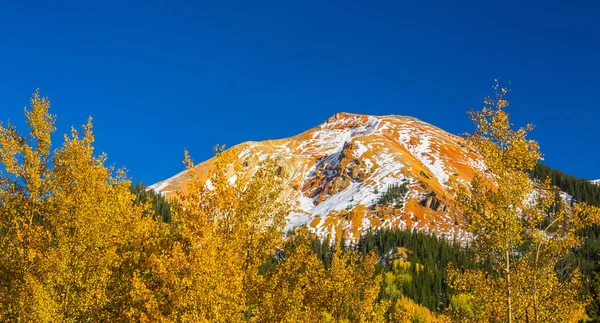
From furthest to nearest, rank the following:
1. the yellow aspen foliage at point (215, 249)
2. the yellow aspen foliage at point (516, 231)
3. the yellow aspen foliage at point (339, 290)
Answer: the yellow aspen foliage at point (339, 290)
the yellow aspen foliage at point (516, 231)
the yellow aspen foliage at point (215, 249)

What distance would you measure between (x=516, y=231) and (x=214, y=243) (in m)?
13.1

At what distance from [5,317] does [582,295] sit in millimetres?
29886

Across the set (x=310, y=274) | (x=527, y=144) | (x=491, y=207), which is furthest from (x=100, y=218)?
(x=527, y=144)

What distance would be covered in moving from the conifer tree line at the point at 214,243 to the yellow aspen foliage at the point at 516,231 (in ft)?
0.19

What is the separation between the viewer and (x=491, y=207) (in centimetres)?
2067

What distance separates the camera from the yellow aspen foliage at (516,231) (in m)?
20.2

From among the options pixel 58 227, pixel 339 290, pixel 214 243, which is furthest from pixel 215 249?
pixel 339 290

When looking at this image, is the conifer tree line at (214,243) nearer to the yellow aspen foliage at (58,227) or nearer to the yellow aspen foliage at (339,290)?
the yellow aspen foliage at (58,227)

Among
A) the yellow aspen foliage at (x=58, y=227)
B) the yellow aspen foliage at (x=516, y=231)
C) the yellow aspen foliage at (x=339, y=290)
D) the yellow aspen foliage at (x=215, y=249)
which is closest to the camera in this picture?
the yellow aspen foliage at (x=215, y=249)

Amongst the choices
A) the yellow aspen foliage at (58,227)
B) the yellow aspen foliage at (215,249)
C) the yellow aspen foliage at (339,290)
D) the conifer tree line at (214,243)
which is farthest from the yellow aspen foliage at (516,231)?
the yellow aspen foliage at (58,227)

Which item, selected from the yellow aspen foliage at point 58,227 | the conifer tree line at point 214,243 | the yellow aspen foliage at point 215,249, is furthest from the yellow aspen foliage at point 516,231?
the yellow aspen foliage at point 58,227

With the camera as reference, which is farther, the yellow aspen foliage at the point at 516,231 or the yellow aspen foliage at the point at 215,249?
the yellow aspen foliage at the point at 516,231

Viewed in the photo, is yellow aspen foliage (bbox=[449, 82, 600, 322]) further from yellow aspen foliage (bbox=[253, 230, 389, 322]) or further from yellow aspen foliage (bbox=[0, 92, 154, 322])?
yellow aspen foliage (bbox=[0, 92, 154, 322])

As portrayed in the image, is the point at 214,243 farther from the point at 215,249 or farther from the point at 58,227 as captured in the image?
the point at 58,227
